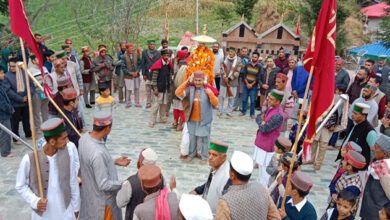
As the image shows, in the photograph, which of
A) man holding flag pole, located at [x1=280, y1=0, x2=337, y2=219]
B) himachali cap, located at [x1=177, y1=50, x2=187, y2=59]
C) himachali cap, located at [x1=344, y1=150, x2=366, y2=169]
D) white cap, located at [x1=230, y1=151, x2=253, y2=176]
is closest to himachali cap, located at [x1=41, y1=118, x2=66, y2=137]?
white cap, located at [x1=230, y1=151, x2=253, y2=176]

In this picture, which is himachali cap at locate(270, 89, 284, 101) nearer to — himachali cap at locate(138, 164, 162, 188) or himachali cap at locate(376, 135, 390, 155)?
himachali cap at locate(376, 135, 390, 155)

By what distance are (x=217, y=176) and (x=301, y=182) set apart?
37.2 inches

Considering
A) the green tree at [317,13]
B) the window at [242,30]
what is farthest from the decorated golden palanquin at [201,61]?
the green tree at [317,13]

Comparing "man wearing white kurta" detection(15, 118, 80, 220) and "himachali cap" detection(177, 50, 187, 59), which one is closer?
"man wearing white kurta" detection(15, 118, 80, 220)

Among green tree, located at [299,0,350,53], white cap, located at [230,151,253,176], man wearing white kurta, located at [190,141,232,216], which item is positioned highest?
green tree, located at [299,0,350,53]

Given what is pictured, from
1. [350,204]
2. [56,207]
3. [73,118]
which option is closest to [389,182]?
[350,204]

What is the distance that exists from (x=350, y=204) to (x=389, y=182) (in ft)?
2.23

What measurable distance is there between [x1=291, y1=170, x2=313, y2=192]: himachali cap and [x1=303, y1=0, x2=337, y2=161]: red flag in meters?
0.65

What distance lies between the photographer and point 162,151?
277 inches

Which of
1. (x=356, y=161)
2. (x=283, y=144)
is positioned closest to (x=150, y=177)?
(x=283, y=144)

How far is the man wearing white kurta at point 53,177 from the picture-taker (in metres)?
3.13

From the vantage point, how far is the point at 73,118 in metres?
4.93

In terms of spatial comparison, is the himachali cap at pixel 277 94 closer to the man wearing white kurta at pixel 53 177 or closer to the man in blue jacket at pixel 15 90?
the man wearing white kurta at pixel 53 177

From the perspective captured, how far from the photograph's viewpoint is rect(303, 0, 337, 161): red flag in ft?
10.8
